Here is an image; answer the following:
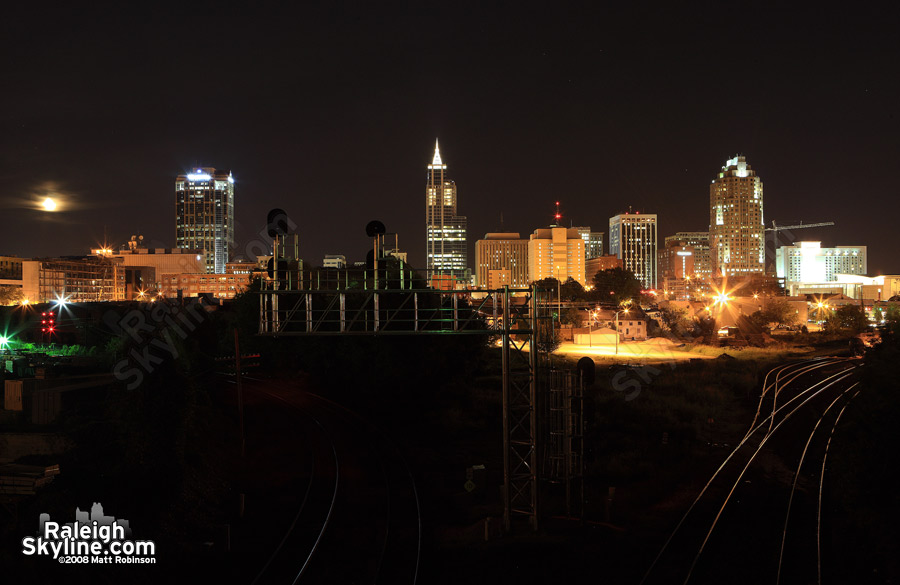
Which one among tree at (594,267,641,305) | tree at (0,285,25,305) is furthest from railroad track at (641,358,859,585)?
tree at (0,285,25,305)

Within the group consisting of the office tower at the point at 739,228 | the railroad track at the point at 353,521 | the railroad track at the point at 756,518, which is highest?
the office tower at the point at 739,228

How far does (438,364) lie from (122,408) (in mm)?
17649

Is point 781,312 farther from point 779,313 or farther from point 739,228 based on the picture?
point 739,228

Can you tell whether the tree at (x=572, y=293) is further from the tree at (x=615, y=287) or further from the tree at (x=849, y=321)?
the tree at (x=849, y=321)

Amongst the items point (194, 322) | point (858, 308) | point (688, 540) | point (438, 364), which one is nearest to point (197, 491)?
point (688, 540)

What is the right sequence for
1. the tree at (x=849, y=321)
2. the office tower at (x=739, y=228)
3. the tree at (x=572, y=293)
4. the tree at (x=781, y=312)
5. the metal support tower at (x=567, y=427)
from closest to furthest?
1. the metal support tower at (x=567, y=427)
2. the tree at (x=849, y=321)
3. the tree at (x=781, y=312)
4. the tree at (x=572, y=293)
5. the office tower at (x=739, y=228)

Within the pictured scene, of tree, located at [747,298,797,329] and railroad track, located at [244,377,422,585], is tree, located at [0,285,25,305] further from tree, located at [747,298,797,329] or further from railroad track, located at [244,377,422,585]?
tree, located at [747,298,797,329]

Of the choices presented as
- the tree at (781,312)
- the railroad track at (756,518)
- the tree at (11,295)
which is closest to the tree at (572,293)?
the tree at (781,312)

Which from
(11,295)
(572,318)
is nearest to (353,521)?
(572,318)

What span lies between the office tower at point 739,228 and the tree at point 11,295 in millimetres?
175378

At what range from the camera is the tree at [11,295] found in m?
95.1

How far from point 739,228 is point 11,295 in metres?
188

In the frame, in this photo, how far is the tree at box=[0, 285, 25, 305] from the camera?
95062mm

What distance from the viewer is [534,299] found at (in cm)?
1300
